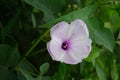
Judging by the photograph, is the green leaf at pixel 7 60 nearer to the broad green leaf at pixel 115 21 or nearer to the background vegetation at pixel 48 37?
the background vegetation at pixel 48 37

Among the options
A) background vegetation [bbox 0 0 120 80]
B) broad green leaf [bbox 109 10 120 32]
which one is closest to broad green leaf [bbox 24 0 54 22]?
background vegetation [bbox 0 0 120 80]

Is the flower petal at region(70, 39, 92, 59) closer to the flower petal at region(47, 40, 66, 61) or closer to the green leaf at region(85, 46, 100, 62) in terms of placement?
the flower petal at region(47, 40, 66, 61)

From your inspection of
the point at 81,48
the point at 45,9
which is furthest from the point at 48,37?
the point at 81,48

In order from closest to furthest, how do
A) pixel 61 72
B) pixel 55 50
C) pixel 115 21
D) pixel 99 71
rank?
pixel 55 50 → pixel 61 72 → pixel 99 71 → pixel 115 21

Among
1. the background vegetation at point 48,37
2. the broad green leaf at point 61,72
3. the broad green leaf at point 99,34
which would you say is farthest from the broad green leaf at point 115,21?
the broad green leaf at point 61,72

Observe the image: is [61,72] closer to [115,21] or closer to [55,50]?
[55,50]
